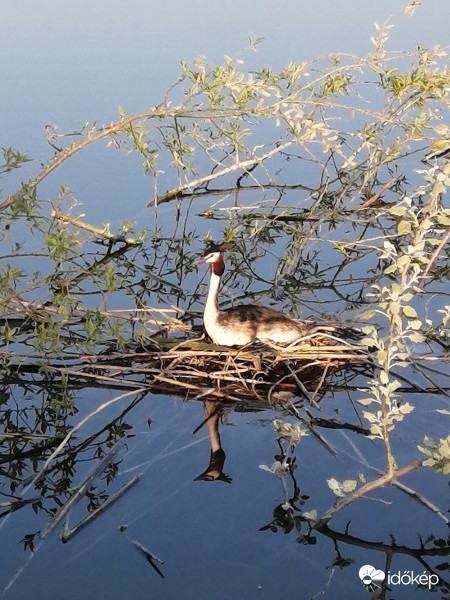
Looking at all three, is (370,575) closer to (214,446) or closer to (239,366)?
(214,446)

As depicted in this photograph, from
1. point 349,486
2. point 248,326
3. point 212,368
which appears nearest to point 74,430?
point 212,368

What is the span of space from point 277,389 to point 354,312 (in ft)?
3.84

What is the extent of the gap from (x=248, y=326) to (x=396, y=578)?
6.57 feet

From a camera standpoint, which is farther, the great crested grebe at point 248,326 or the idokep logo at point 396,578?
the great crested grebe at point 248,326

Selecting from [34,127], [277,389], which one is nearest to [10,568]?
[277,389]

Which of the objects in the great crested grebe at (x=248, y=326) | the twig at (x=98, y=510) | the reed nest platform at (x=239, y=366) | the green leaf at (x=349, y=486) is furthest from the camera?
the great crested grebe at (x=248, y=326)

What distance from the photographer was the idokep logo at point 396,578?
3.96 m

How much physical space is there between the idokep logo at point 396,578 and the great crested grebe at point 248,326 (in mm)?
1813

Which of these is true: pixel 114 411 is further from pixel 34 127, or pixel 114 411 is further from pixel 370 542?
pixel 34 127

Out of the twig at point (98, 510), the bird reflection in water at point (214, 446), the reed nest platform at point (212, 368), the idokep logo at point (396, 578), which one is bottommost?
the idokep logo at point (396, 578)

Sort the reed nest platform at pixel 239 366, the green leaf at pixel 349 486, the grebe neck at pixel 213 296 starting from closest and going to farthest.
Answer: the green leaf at pixel 349 486 → the reed nest platform at pixel 239 366 → the grebe neck at pixel 213 296

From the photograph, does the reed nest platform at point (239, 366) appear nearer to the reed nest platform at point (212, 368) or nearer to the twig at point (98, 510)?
the reed nest platform at point (212, 368)

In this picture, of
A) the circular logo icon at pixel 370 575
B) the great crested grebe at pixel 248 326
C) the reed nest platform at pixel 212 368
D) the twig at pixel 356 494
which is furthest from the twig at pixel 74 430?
the circular logo icon at pixel 370 575

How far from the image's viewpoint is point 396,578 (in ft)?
13.1
